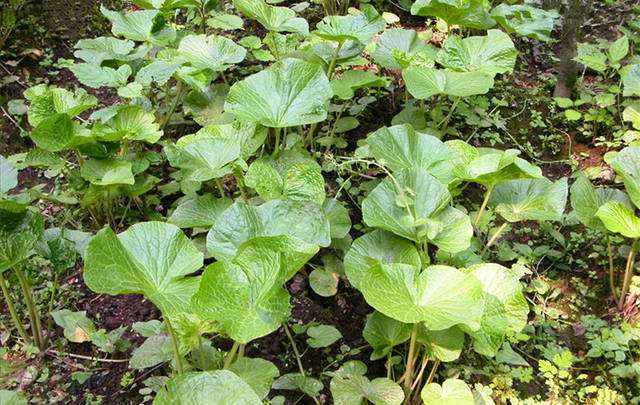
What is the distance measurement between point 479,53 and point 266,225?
4.64ft

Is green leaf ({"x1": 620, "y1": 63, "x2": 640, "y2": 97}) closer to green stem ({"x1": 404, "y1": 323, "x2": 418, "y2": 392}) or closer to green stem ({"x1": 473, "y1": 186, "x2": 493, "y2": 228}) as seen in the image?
green stem ({"x1": 473, "y1": 186, "x2": 493, "y2": 228})

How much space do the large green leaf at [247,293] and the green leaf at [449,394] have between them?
19.7 inches

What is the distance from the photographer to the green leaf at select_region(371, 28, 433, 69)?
8.29ft

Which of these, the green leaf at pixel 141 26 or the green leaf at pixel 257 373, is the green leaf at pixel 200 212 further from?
the green leaf at pixel 141 26

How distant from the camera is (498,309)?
5.20 feet

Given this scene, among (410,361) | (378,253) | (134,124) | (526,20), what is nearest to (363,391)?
(410,361)

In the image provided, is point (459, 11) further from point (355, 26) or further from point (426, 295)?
point (426, 295)

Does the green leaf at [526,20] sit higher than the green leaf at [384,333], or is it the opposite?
the green leaf at [526,20]

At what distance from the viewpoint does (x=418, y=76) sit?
225 centimetres

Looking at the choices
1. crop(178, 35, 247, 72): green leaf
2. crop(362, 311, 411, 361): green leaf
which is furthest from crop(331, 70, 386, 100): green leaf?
crop(362, 311, 411, 361): green leaf

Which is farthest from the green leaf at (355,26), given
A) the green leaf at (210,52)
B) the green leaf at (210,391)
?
the green leaf at (210,391)

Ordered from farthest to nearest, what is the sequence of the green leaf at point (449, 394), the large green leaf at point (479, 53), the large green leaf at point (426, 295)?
1. the large green leaf at point (479, 53)
2. the green leaf at point (449, 394)
3. the large green leaf at point (426, 295)

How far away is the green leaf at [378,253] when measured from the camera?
171 cm

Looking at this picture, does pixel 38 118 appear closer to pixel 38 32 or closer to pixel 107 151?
pixel 107 151
